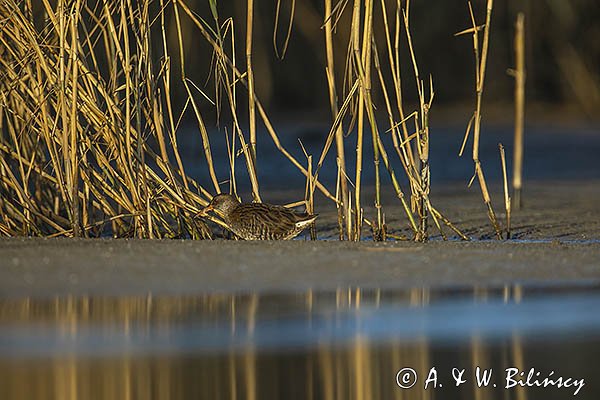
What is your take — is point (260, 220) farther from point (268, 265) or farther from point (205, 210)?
point (268, 265)

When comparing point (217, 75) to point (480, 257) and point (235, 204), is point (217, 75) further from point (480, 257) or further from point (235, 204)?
point (480, 257)

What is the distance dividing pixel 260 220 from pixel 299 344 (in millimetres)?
2806

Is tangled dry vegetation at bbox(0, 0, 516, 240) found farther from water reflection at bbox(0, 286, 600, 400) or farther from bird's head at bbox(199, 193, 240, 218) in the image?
water reflection at bbox(0, 286, 600, 400)

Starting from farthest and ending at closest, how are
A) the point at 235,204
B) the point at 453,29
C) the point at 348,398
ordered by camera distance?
the point at 453,29
the point at 235,204
the point at 348,398

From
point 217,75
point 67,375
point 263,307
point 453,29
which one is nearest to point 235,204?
point 217,75

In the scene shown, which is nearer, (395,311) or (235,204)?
(395,311)

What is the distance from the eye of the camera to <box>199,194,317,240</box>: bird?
7395 mm

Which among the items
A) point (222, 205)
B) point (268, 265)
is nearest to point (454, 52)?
point (222, 205)

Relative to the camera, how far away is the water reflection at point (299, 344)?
4102 millimetres

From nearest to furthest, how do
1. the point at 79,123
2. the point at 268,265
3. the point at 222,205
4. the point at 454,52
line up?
1. the point at 268,265
2. the point at 79,123
3. the point at 222,205
4. the point at 454,52

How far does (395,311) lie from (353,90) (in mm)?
1942

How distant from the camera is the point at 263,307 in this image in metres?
5.31

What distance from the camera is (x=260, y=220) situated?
24.3 ft

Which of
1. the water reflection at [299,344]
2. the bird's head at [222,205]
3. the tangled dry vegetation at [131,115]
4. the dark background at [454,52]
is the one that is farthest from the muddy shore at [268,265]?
the dark background at [454,52]
